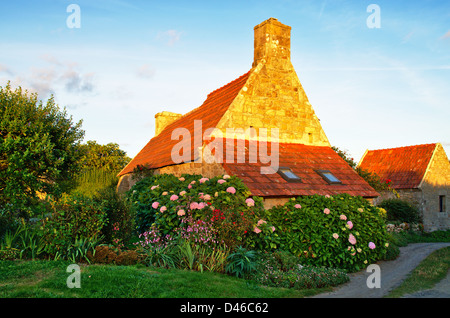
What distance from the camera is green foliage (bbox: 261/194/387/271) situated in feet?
31.2

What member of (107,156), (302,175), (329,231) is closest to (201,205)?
(329,231)

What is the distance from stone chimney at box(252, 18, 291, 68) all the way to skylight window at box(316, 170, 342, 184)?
4830mm

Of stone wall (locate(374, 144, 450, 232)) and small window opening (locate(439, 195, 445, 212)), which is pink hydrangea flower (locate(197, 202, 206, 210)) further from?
small window opening (locate(439, 195, 445, 212))

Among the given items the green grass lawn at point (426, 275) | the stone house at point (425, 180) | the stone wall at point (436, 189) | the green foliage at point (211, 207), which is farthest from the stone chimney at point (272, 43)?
the stone wall at point (436, 189)

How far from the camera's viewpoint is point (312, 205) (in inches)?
412

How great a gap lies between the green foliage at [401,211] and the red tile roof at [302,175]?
26.5 feet

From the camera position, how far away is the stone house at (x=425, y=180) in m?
21.8

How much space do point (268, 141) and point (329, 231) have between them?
5.30 metres

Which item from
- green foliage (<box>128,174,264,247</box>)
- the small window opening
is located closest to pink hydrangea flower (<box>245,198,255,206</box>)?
green foliage (<box>128,174,264,247</box>)

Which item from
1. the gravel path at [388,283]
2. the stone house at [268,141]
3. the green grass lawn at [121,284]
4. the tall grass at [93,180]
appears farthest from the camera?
the tall grass at [93,180]

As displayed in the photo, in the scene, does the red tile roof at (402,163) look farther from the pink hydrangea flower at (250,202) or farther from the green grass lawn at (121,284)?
the green grass lawn at (121,284)

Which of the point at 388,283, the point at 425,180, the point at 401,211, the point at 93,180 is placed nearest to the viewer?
the point at 388,283

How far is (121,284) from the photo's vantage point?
6039 millimetres

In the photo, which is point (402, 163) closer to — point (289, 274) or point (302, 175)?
point (302, 175)
